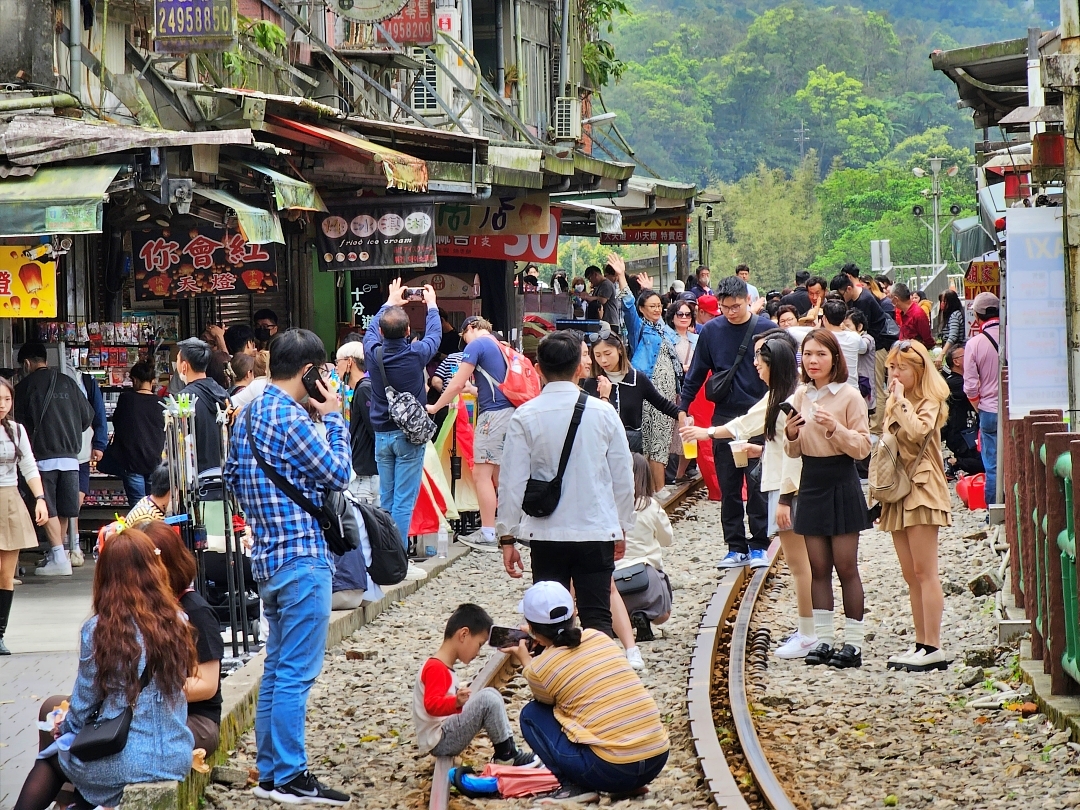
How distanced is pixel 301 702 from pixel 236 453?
112cm

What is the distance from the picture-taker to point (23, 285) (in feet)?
35.3

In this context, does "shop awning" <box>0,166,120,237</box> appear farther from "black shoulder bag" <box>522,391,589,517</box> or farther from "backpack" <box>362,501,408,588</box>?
"black shoulder bag" <box>522,391,589,517</box>

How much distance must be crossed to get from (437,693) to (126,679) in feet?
5.67

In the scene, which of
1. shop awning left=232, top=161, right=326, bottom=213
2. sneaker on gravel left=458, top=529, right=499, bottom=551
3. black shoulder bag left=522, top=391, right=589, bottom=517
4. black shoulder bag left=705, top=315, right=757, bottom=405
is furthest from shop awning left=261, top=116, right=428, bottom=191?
black shoulder bag left=522, top=391, right=589, bottom=517

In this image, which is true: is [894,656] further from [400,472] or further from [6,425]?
[6,425]

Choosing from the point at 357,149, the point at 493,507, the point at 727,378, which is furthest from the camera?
the point at 357,149

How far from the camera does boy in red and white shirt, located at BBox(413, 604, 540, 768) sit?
6699 mm

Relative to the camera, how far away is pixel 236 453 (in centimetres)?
629

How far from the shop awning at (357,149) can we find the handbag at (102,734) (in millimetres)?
8121

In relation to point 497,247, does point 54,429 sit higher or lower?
lower

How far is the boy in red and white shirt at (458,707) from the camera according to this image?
6.70 m

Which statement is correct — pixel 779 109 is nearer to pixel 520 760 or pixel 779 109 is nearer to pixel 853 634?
pixel 853 634

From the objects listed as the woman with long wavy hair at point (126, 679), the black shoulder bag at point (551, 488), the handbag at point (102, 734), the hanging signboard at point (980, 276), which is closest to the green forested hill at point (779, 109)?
the hanging signboard at point (980, 276)

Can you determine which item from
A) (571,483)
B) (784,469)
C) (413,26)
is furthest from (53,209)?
(413,26)
